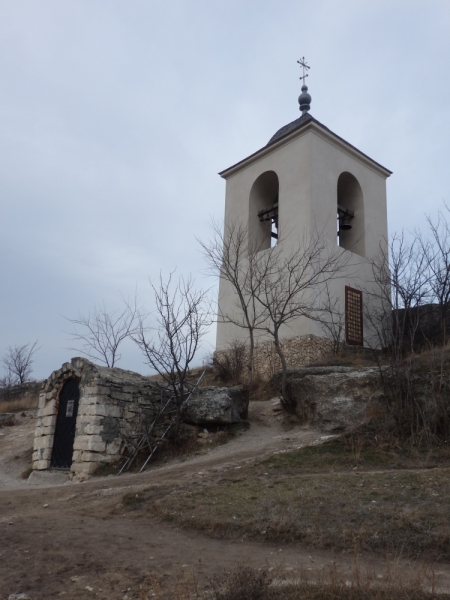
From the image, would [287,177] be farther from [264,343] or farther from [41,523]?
[41,523]

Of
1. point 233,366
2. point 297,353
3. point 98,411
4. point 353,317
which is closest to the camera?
point 98,411

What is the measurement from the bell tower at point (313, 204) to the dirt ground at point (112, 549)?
9.25 metres

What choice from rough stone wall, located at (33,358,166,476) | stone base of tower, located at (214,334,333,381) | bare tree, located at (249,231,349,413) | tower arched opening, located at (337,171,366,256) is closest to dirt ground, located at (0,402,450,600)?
rough stone wall, located at (33,358,166,476)

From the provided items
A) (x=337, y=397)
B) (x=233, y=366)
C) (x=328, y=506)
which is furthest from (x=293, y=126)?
(x=328, y=506)

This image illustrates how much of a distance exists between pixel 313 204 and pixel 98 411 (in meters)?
10.2

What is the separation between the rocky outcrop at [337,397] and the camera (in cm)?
1031

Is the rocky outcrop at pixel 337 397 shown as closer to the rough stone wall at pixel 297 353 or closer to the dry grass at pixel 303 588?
the rough stone wall at pixel 297 353

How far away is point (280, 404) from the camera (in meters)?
12.4

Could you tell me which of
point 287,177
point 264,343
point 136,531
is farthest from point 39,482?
point 287,177

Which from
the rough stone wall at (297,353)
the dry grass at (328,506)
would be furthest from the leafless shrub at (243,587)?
the rough stone wall at (297,353)

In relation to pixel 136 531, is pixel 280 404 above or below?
above

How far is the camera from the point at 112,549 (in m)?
5.33

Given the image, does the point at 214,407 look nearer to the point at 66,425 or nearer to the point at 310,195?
the point at 66,425

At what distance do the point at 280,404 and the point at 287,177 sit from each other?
30.0 feet
